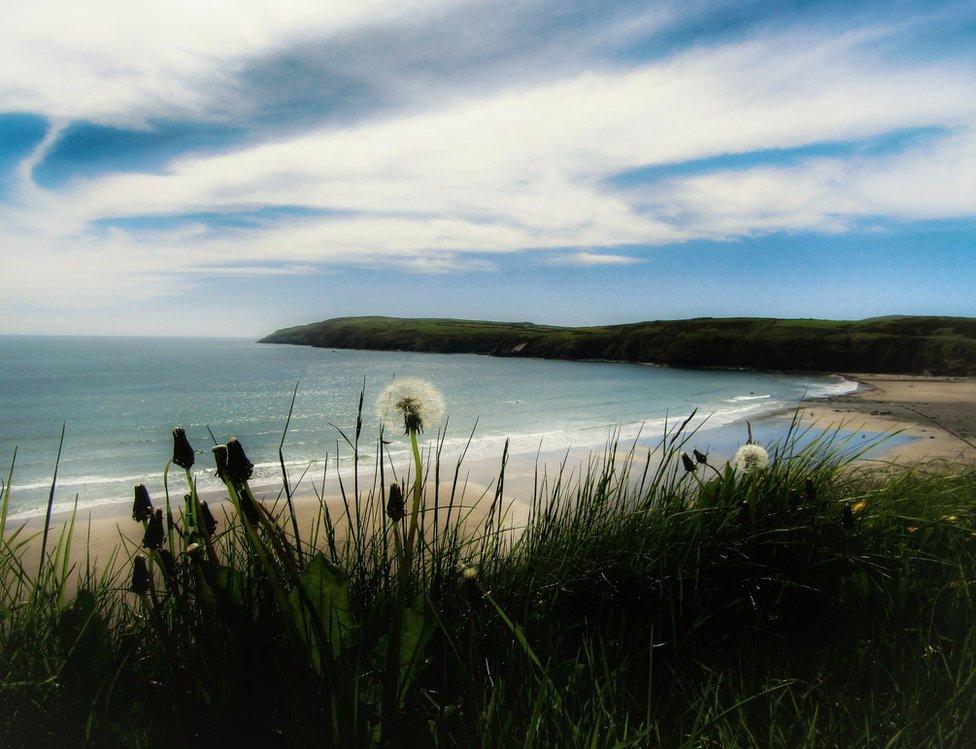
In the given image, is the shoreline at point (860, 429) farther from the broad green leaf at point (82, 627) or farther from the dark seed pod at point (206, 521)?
the dark seed pod at point (206, 521)

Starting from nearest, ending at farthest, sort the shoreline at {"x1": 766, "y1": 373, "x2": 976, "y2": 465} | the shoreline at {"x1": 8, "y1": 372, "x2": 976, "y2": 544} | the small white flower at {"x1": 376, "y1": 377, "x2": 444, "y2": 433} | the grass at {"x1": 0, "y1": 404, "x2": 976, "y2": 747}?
the grass at {"x1": 0, "y1": 404, "x2": 976, "y2": 747}
the small white flower at {"x1": 376, "y1": 377, "x2": 444, "y2": 433}
the shoreline at {"x1": 8, "y1": 372, "x2": 976, "y2": 544}
the shoreline at {"x1": 766, "y1": 373, "x2": 976, "y2": 465}

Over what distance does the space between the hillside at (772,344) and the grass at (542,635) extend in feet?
239

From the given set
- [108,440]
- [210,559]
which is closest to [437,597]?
[210,559]

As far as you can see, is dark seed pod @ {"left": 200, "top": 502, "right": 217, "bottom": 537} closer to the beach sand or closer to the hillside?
the beach sand

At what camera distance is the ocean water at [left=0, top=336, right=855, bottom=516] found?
77.5 feet

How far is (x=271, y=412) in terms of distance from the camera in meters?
44.6

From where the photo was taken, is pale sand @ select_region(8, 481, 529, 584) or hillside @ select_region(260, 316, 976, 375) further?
hillside @ select_region(260, 316, 976, 375)

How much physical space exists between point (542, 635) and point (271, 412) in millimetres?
44486

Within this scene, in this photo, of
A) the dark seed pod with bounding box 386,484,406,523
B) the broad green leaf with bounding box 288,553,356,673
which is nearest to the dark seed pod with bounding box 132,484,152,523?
the broad green leaf with bounding box 288,553,356,673

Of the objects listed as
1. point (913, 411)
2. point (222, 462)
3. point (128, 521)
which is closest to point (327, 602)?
point (222, 462)

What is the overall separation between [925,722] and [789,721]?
16.8 inches

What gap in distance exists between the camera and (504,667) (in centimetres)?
244

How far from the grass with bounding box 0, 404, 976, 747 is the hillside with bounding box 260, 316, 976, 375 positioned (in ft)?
239

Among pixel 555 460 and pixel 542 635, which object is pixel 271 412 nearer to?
pixel 555 460
